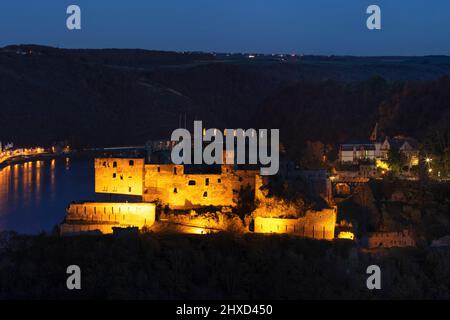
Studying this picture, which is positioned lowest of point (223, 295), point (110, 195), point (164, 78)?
point (223, 295)

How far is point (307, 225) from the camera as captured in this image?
2789cm

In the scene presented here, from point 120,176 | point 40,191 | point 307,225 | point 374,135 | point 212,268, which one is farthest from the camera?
point 374,135

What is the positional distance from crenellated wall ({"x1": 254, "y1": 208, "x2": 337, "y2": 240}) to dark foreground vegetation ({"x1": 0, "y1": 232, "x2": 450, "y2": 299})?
678mm

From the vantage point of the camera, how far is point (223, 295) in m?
24.5

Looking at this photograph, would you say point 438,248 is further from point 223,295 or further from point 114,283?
point 114,283

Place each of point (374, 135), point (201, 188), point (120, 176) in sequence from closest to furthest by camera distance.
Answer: point (201, 188) → point (120, 176) → point (374, 135)

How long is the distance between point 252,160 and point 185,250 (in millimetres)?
6110

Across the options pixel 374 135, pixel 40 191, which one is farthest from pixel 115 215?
pixel 374 135

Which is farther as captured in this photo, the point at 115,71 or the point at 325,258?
the point at 115,71

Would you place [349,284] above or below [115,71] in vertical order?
below

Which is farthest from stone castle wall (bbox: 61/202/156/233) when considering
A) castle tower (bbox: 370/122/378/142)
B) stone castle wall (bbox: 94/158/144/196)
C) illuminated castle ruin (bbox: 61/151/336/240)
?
castle tower (bbox: 370/122/378/142)

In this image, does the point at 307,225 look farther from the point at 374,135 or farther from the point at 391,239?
the point at 374,135

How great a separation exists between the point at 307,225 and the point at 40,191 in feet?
60.4

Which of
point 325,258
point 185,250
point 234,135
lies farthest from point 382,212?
point 234,135
